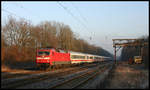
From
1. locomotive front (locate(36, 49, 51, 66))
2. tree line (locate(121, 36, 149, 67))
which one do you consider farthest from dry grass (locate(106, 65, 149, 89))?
locomotive front (locate(36, 49, 51, 66))

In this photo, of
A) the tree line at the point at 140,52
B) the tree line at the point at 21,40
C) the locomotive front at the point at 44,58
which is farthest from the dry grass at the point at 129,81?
the tree line at the point at 21,40

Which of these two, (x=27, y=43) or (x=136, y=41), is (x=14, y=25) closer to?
(x=27, y=43)

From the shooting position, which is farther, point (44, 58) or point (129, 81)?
point (44, 58)

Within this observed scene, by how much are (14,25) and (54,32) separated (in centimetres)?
2301

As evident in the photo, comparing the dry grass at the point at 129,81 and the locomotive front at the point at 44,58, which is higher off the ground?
the locomotive front at the point at 44,58

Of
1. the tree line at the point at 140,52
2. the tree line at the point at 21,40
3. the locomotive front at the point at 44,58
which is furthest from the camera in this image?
the tree line at the point at 21,40

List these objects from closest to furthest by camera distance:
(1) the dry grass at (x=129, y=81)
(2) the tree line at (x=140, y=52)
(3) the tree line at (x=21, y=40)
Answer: (1) the dry grass at (x=129, y=81) → (2) the tree line at (x=140, y=52) → (3) the tree line at (x=21, y=40)

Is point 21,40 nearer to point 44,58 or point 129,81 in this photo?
point 44,58

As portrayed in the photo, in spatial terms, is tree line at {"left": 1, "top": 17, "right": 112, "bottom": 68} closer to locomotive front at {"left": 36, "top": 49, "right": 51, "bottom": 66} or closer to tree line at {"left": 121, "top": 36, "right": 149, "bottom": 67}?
locomotive front at {"left": 36, "top": 49, "right": 51, "bottom": 66}

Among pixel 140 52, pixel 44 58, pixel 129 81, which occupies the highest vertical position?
pixel 140 52

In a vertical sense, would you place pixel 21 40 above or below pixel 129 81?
above

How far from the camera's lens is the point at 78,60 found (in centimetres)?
4538

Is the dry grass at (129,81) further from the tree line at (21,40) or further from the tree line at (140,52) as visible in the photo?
the tree line at (21,40)

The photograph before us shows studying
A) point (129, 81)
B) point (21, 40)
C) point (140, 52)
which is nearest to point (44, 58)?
point (129, 81)
